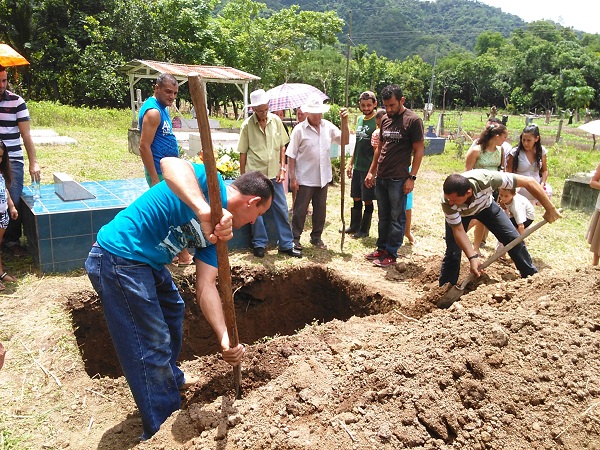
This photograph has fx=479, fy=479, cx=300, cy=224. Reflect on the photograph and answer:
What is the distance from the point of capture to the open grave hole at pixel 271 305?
430cm

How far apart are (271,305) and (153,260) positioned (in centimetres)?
267

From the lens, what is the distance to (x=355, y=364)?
2885 millimetres

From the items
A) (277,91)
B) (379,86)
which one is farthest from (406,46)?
(277,91)

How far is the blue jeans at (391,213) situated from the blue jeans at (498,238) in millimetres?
891

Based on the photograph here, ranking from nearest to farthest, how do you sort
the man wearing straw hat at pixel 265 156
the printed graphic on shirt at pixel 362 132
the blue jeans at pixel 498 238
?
the blue jeans at pixel 498 238 < the man wearing straw hat at pixel 265 156 < the printed graphic on shirt at pixel 362 132

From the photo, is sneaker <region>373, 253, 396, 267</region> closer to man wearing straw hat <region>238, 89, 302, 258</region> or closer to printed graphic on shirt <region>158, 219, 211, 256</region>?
man wearing straw hat <region>238, 89, 302, 258</region>

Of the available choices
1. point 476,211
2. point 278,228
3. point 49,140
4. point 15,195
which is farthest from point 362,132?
point 49,140

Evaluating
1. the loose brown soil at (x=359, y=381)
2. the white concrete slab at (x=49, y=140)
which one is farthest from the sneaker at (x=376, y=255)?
the white concrete slab at (x=49, y=140)

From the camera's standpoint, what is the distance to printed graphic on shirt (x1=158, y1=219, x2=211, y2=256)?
2500 mm

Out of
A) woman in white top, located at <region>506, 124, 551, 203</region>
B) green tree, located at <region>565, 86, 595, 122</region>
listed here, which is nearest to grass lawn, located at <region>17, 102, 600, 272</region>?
woman in white top, located at <region>506, 124, 551, 203</region>

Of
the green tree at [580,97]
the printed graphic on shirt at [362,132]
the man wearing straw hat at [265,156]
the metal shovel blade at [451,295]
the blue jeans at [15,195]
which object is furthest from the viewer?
the green tree at [580,97]

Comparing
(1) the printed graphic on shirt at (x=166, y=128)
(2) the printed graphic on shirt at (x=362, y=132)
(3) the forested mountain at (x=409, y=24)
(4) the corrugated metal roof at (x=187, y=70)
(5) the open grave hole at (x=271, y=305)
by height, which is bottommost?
(5) the open grave hole at (x=271, y=305)

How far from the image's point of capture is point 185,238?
101 inches

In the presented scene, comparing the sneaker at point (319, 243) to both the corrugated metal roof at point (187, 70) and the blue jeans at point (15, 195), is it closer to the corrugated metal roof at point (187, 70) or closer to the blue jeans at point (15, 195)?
the blue jeans at point (15, 195)
